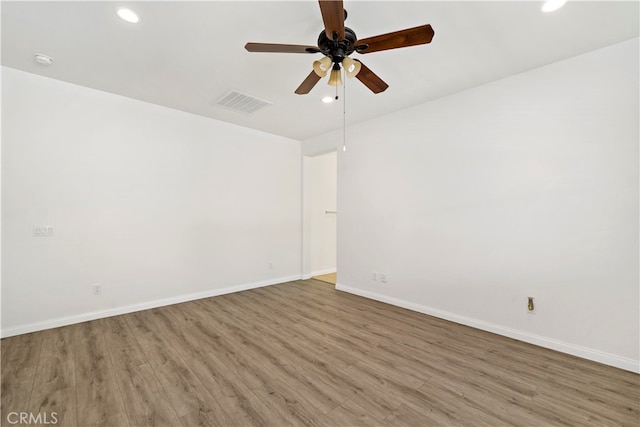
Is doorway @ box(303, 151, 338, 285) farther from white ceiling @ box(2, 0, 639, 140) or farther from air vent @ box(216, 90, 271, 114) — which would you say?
white ceiling @ box(2, 0, 639, 140)

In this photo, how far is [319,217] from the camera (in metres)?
5.75

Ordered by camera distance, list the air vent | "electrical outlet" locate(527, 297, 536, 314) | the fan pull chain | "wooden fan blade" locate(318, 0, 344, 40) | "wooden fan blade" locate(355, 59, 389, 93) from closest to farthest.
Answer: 1. "wooden fan blade" locate(318, 0, 344, 40)
2. "wooden fan blade" locate(355, 59, 389, 93)
3. "electrical outlet" locate(527, 297, 536, 314)
4. the fan pull chain
5. the air vent

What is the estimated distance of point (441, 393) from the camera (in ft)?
6.34

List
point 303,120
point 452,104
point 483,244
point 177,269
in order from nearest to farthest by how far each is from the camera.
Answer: point 483,244, point 452,104, point 177,269, point 303,120

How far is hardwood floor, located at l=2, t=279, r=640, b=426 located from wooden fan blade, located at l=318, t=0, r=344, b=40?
2.41 metres

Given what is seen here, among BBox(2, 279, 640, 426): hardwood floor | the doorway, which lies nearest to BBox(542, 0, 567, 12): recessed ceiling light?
BBox(2, 279, 640, 426): hardwood floor

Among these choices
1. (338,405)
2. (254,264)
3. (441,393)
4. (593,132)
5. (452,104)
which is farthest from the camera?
(254,264)

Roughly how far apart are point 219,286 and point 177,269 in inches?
28.1

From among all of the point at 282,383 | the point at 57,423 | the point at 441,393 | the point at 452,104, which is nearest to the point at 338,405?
the point at 282,383

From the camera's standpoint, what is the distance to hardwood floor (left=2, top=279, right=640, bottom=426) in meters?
1.72

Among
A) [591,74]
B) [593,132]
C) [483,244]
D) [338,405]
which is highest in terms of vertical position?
[591,74]

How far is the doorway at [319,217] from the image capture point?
546 centimetres

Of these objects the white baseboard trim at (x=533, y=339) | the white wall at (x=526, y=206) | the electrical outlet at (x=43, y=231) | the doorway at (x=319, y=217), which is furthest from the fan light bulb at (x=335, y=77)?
the electrical outlet at (x=43, y=231)

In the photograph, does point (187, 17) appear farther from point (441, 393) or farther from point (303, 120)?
point (441, 393)
